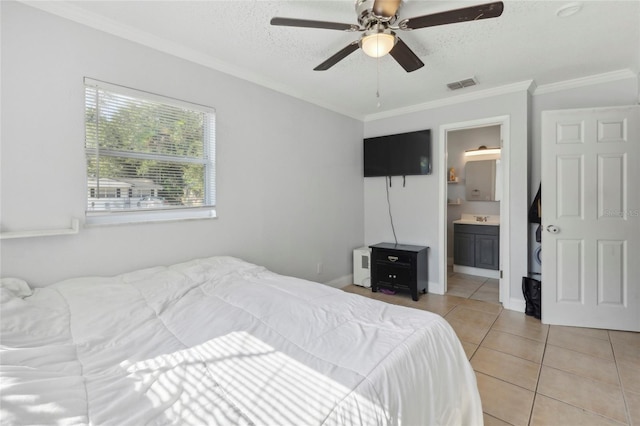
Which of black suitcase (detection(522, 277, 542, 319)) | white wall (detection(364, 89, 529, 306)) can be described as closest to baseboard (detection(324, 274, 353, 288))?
white wall (detection(364, 89, 529, 306))

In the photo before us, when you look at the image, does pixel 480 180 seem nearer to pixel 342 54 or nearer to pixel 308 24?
pixel 342 54

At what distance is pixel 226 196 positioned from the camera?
2.75 meters

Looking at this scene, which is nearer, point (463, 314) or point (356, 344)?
point (356, 344)

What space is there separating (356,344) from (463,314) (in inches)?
101

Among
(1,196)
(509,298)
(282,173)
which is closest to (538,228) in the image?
(509,298)

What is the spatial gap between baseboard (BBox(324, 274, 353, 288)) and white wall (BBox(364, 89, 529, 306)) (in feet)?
2.18

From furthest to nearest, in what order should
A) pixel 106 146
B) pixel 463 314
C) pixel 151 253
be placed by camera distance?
1. pixel 463 314
2. pixel 151 253
3. pixel 106 146

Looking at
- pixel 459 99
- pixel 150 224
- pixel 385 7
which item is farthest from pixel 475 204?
pixel 150 224

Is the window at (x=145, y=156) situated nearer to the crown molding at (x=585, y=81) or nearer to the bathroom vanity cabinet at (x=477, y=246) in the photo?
the crown molding at (x=585, y=81)

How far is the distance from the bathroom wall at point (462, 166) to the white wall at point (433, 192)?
1.36 metres

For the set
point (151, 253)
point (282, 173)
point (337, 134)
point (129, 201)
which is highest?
point (337, 134)

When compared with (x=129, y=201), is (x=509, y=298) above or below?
below

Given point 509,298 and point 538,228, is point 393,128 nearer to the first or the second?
point 538,228

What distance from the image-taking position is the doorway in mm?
3369
